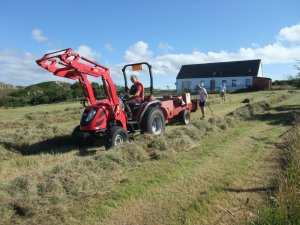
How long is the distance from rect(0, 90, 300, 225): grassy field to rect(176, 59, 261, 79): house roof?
48498 mm

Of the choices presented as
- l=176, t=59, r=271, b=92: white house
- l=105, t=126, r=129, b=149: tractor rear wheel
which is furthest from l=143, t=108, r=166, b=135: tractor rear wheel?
l=176, t=59, r=271, b=92: white house

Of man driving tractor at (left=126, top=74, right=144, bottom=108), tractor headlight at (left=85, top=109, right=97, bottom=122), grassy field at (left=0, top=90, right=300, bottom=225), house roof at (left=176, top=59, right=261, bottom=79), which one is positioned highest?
house roof at (left=176, top=59, right=261, bottom=79)

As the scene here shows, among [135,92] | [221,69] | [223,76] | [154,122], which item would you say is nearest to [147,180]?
[154,122]

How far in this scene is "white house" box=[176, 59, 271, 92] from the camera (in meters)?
57.3

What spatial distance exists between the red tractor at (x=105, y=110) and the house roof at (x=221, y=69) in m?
48.6

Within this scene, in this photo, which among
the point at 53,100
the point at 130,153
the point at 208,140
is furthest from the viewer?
the point at 53,100

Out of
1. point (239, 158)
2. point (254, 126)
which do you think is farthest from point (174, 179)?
point (254, 126)

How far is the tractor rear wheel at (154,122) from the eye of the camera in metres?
10.9

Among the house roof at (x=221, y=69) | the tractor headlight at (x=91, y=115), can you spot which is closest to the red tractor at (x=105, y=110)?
the tractor headlight at (x=91, y=115)

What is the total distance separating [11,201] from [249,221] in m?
3.36

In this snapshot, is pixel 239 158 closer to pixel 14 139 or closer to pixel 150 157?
pixel 150 157

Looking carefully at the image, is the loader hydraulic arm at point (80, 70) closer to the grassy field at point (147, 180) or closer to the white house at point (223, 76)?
the grassy field at point (147, 180)

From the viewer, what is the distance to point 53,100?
43.6 meters

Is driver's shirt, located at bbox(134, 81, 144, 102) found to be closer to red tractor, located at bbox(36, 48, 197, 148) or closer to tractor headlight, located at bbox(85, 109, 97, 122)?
red tractor, located at bbox(36, 48, 197, 148)
